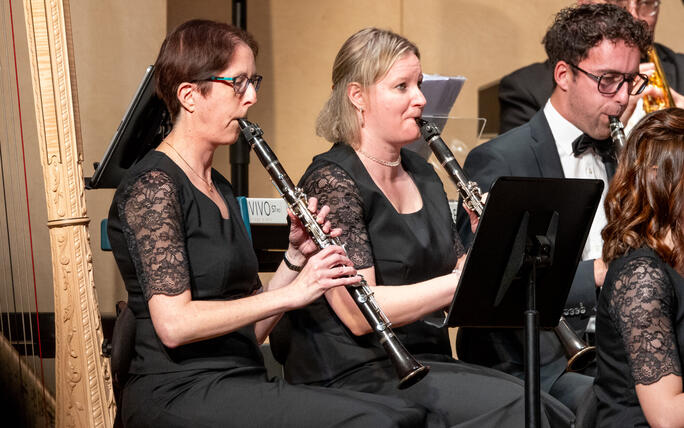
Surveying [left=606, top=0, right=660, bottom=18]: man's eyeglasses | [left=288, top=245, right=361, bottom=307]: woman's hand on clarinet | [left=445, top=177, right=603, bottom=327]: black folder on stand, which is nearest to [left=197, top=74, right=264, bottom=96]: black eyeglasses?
[left=288, top=245, right=361, bottom=307]: woman's hand on clarinet

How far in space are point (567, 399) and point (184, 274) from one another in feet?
4.09

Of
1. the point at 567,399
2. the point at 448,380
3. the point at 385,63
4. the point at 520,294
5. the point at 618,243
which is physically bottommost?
the point at 567,399

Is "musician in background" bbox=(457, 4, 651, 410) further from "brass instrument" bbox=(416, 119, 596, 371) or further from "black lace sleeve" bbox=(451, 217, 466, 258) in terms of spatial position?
"brass instrument" bbox=(416, 119, 596, 371)

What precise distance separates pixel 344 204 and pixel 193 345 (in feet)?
1.87

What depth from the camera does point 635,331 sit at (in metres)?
1.76

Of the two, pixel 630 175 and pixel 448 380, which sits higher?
pixel 630 175

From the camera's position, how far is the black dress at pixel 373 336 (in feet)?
6.98

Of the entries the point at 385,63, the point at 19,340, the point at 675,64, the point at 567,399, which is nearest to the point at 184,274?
the point at 19,340

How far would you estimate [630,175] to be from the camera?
1.90m

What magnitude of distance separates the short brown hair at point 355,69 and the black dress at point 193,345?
0.54 m

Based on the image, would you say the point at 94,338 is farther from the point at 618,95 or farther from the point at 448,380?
the point at 618,95

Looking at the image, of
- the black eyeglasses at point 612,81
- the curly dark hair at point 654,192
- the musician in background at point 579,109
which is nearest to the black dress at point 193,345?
the curly dark hair at point 654,192

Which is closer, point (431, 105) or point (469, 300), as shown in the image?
point (469, 300)

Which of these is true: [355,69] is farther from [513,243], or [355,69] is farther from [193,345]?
[193,345]
